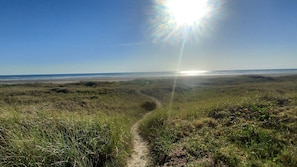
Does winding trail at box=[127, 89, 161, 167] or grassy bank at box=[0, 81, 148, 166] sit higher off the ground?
grassy bank at box=[0, 81, 148, 166]

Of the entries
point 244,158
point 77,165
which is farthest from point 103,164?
point 244,158

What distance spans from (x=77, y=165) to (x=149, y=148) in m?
4.01

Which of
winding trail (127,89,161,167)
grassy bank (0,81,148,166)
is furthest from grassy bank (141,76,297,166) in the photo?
grassy bank (0,81,148,166)

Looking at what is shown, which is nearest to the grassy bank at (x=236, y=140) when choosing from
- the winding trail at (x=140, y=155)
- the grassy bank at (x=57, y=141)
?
the winding trail at (x=140, y=155)

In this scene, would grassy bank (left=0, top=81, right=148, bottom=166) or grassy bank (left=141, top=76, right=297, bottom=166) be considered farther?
grassy bank (left=0, top=81, right=148, bottom=166)

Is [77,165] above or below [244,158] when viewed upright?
below

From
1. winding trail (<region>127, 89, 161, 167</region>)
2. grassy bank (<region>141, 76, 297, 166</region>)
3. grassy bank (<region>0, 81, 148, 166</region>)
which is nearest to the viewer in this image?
grassy bank (<region>141, 76, 297, 166</region>)

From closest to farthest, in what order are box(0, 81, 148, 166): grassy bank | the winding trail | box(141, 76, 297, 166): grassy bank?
1. box(141, 76, 297, 166): grassy bank
2. box(0, 81, 148, 166): grassy bank
3. the winding trail

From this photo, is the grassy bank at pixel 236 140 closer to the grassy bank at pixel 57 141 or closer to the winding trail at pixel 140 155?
the winding trail at pixel 140 155

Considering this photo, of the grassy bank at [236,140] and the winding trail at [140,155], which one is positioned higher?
the grassy bank at [236,140]

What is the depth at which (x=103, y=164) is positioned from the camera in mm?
6730

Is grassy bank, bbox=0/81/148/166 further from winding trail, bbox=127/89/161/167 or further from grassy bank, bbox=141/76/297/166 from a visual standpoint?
grassy bank, bbox=141/76/297/166

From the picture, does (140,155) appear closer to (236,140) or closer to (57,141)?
(57,141)

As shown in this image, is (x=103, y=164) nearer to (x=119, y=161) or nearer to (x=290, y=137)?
(x=119, y=161)
